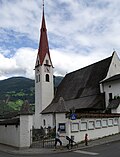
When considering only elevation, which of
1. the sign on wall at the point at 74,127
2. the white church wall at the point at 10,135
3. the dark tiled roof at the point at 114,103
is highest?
the dark tiled roof at the point at 114,103

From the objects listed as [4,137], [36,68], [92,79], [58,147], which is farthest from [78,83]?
[58,147]

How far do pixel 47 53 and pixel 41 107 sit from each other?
12.3m

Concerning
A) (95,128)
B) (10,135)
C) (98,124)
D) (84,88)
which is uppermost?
(84,88)

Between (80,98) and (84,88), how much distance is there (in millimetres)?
2658

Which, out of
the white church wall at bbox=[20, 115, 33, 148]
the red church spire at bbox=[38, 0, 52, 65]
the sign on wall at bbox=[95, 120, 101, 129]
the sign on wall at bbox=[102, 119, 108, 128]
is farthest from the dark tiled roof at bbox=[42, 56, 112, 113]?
the white church wall at bbox=[20, 115, 33, 148]

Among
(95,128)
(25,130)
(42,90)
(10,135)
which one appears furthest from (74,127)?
(42,90)

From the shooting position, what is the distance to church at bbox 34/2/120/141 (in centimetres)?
2148

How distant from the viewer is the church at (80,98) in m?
21.5

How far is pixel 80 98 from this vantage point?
1634 inches

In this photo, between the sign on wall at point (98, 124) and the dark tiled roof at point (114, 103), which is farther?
the dark tiled roof at point (114, 103)

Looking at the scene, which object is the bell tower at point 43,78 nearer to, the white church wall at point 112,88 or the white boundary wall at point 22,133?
the white church wall at point 112,88

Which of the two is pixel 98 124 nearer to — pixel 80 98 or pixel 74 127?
pixel 74 127

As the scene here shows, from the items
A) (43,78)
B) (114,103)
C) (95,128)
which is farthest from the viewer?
(43,78)

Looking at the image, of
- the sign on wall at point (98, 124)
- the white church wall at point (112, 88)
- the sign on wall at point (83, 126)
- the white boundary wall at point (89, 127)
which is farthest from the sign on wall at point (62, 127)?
the white church wall at point (112, 88)
